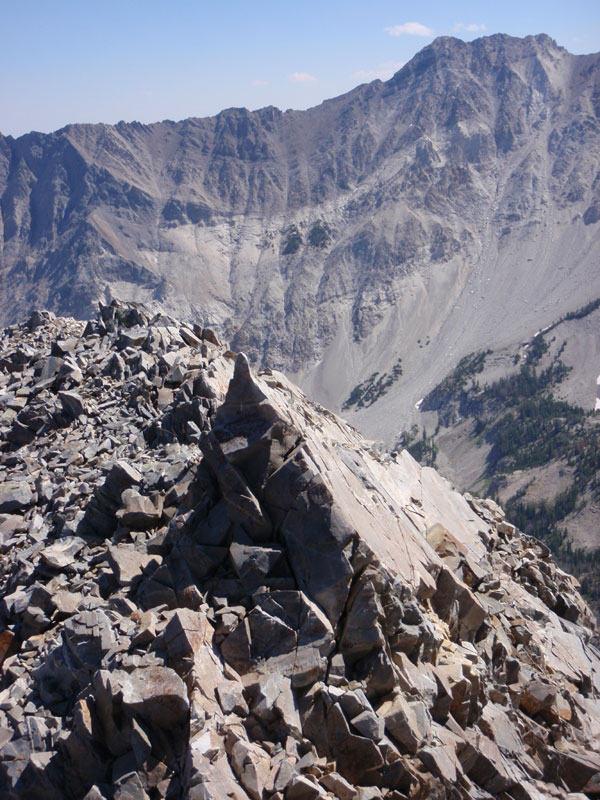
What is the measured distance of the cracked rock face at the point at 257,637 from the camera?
18578 mm

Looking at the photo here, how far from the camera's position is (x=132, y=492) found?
92.8ft

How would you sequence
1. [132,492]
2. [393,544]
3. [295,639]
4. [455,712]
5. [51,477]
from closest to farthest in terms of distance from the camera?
[295,639]
[455,712]
[393,544]
[132,492]
[51,477]

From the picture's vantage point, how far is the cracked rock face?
18.6m

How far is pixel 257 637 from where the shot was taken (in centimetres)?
2089

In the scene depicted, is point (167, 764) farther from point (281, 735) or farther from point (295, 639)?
point (295, 639)

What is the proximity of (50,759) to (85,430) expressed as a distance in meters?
20.8

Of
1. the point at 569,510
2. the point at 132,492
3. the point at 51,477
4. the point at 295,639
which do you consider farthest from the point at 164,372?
the point at 569,510

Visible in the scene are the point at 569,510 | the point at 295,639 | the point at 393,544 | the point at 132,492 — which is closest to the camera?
the point at 295,639

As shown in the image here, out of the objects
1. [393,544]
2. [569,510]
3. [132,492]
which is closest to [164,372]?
[132,492]

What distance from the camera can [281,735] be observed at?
19.0 meters

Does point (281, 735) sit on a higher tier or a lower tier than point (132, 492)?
lower

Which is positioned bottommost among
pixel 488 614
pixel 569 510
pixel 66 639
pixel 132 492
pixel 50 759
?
pixel 569 510

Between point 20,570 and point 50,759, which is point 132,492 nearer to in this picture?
point 20,570

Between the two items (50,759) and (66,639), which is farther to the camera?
(66,639)
